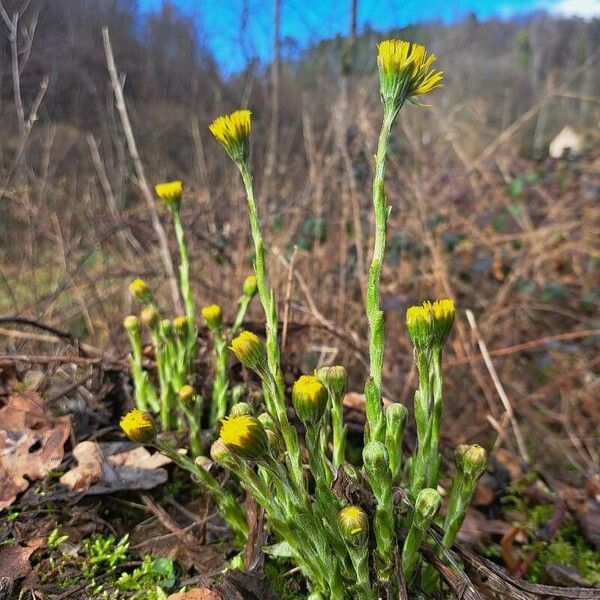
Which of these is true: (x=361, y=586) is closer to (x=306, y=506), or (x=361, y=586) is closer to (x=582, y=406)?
(x=306, y=506)

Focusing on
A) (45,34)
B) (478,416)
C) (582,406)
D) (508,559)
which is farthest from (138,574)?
(45,34)

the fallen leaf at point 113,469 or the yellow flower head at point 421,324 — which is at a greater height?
the yellow flower head at point 421,324

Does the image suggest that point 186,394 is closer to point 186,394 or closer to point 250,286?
point 186,394

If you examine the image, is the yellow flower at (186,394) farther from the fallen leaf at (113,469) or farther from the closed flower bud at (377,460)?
the closed flower bud at (377,460)

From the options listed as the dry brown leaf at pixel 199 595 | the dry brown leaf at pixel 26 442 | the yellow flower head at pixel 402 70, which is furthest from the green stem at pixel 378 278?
the dry brown leaf at pixel 26 442

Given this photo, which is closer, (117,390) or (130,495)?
(130,495)

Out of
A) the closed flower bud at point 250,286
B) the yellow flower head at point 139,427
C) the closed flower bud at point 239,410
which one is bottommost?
the yellow flower head at point 139,427

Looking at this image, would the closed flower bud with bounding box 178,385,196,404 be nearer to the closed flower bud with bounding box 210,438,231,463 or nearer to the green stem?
the closed flower bud with bounding box 210,438,231,463

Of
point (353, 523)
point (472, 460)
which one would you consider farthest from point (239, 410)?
point (472, 460)
